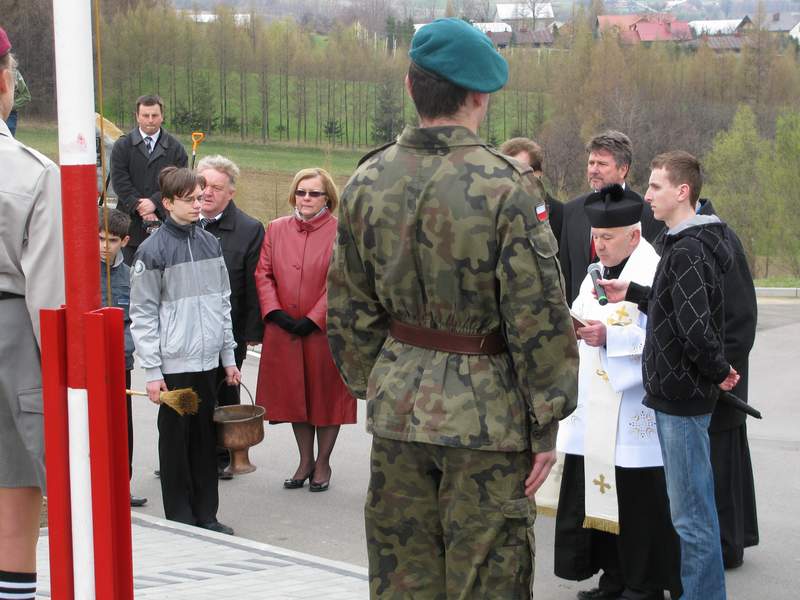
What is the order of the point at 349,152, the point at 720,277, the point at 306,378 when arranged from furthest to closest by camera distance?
the point at 349,152 → the point at 306,378 → the point at 720,277

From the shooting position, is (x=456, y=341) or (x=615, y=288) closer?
(x=456, y=341)

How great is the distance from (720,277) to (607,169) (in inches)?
77.2

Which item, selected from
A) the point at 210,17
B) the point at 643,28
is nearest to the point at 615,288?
the point at 210,17

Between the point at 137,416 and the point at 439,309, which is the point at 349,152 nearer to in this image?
the point at 137,416

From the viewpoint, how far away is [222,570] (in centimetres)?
531

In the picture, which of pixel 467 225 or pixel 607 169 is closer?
pixel 467 225

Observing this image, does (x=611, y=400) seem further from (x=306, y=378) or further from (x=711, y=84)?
(x=711, y=84)

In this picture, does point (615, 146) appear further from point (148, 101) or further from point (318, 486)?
point (148, 101)

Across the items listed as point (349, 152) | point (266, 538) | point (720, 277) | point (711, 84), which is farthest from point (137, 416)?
point (711, 84)

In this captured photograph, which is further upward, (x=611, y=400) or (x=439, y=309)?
(x=439, y=309)

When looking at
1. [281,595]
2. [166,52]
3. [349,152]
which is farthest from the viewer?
[349,152]

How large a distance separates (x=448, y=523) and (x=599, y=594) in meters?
2.43

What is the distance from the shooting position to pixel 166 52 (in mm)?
33500

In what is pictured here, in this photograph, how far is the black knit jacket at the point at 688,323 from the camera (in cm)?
450
